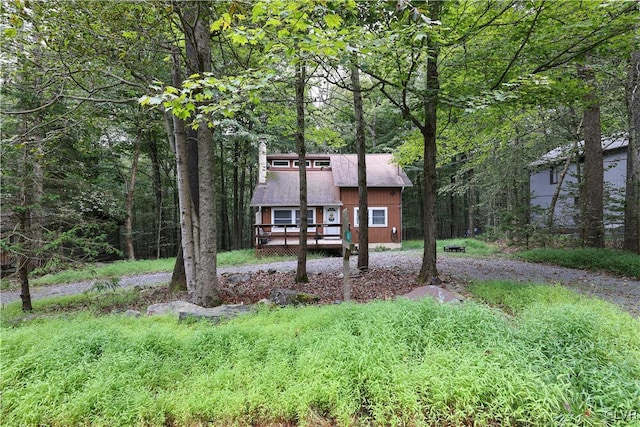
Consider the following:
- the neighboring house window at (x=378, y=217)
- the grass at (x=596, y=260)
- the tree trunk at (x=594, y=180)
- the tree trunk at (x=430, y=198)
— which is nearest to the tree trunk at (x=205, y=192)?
the tree trunk at (x=430, y=198)

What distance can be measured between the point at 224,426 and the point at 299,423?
1.88ft

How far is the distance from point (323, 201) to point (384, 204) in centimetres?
372

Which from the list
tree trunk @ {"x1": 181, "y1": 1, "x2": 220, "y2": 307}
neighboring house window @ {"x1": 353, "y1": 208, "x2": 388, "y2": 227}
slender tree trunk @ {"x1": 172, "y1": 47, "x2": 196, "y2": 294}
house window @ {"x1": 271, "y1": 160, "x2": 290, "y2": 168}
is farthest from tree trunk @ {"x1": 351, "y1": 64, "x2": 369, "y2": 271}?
house window @ {"x1": 271, "y1": 160, "x2": 290, "y2": 168}

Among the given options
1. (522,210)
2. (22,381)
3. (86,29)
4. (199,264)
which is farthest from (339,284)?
(522,210)

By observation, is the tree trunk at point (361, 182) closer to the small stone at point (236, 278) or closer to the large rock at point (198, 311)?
the small stone at point (236, 278)

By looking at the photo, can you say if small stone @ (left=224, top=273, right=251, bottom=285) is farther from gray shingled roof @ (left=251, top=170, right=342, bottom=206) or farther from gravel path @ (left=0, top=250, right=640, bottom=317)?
gray shingled roof @ (left=251, top=170, right=342, bottom=206)

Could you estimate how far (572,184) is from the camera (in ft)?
40.6

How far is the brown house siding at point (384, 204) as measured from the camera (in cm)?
1839

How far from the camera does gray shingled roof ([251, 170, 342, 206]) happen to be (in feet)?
56.1

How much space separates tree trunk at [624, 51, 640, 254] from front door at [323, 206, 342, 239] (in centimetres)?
1130

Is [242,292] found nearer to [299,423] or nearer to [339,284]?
[339,284]

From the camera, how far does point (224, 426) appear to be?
243cm

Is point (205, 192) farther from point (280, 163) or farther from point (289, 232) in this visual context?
point (280, 163)

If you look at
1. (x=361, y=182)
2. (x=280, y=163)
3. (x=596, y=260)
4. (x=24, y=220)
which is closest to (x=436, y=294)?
(x=361, y=182)
